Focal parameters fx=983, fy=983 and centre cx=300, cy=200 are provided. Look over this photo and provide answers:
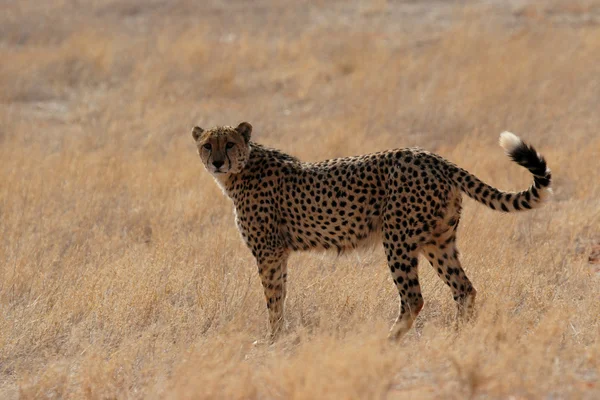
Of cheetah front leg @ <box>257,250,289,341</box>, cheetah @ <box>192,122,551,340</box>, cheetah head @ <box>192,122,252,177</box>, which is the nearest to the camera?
cheetah @ <box>192,122,551,340</box>

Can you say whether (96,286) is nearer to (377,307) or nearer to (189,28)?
(377,307)

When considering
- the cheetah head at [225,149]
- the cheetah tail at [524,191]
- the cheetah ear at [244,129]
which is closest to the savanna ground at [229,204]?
the cheetah tail at [524,191]

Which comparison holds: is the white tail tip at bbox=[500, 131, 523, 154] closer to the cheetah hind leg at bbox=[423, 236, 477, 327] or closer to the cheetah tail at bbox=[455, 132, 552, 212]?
the cheetah tail at bbox=[455, 132, 552, 212]

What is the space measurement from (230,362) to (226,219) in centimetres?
323

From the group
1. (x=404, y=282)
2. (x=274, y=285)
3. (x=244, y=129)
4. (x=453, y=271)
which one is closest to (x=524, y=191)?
(x=453, y=271)

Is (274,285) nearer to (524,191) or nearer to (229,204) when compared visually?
(524,191)

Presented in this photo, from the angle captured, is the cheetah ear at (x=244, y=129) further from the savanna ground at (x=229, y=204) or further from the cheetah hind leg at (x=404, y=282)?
the cheetah hind leg at (x=404, y=282)

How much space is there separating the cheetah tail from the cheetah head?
125 cm

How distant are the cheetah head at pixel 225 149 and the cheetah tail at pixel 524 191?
4.09 ft

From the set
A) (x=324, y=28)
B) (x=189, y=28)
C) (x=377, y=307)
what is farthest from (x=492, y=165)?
(x=189, y=28)

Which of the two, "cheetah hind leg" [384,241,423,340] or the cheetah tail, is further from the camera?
"cheetah hind leg" [384,241,423,340]

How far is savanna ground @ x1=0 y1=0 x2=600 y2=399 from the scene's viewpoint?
4.32m

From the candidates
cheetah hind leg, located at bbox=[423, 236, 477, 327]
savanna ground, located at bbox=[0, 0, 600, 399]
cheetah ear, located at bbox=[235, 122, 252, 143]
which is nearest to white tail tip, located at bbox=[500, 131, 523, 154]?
cheetah hind leg, located at bbox=[423, 236, 477, 327]

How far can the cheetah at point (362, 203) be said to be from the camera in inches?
190
